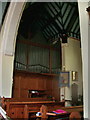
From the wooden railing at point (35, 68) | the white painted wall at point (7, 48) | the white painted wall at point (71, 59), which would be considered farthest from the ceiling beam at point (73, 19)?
the white painted wall at point (7, 48)

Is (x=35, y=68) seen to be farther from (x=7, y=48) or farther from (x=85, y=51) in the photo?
(x=85, y=51)

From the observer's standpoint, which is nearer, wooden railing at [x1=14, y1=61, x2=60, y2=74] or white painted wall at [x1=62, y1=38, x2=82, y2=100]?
wooden railing at [x1=14, y1=61, x2=60, y2=74]

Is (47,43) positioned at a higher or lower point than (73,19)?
lower

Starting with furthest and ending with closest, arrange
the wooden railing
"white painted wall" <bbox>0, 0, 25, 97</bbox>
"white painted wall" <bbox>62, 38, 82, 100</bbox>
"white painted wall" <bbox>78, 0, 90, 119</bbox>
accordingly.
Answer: "white painted wall" <bbox>62, 38, 82, 100</bbox> → the wooden railing → "white painted wall" <bbox>0, 0, 25, 97</bbox> → "white painted wall" <bbox>78, 0, 90, 119</bbox>

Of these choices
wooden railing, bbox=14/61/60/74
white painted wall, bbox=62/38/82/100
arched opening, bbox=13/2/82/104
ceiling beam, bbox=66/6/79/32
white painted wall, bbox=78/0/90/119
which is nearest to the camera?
white painted wall, bbox=78/0/90/119

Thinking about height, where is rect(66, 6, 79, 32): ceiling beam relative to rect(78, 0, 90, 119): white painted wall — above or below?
above

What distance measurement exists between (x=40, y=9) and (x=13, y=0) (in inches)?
139

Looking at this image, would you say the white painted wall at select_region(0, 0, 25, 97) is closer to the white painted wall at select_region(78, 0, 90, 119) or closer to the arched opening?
the arched opening

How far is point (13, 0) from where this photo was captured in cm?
561

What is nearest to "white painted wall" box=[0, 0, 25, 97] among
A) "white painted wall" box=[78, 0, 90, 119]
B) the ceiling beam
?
"white painted wall" box=[78, 0, 90, 119]

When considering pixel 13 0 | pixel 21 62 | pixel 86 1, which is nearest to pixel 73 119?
pixel 86 1

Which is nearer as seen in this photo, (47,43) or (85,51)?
(85,51)

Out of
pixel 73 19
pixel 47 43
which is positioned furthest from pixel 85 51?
pixel 73 19

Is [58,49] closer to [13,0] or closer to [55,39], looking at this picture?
[55,39]
